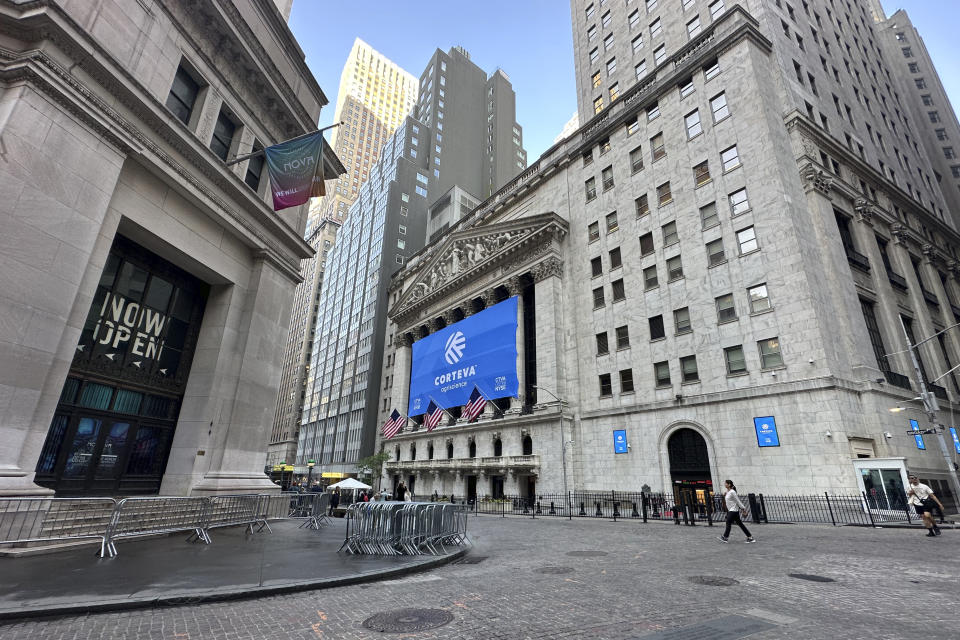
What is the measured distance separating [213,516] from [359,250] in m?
83.5

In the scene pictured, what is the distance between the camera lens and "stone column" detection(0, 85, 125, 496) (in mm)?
10328

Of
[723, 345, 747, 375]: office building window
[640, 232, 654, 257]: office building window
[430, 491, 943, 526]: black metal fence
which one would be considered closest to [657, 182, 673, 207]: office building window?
[640, 232, 654, 257]: office building window

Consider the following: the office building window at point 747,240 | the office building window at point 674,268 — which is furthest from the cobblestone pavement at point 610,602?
the office building window at point 674,268

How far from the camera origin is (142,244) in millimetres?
15906

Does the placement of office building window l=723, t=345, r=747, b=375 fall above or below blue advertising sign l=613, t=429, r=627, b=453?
above

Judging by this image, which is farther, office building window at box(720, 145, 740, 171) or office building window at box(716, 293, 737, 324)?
office building window at box(720, 145, 740, 171)

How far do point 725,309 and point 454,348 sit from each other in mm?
28105

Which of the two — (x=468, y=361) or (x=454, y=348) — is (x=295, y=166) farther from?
(x=454, y=348)

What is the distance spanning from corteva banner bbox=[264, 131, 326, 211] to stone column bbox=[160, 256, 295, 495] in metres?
4.68

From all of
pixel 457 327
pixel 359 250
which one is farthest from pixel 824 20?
pixel 359 250

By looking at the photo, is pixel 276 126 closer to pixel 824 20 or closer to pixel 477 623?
pixel 477 623

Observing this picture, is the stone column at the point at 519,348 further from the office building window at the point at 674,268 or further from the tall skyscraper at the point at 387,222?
the tall skyscraper at the point at 387,222

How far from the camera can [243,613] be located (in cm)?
616

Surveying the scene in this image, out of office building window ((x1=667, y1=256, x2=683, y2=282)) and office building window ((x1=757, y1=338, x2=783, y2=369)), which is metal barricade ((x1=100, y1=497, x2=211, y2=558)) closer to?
office building window ((x1=757, y1=338, x2=783, y2=369))
